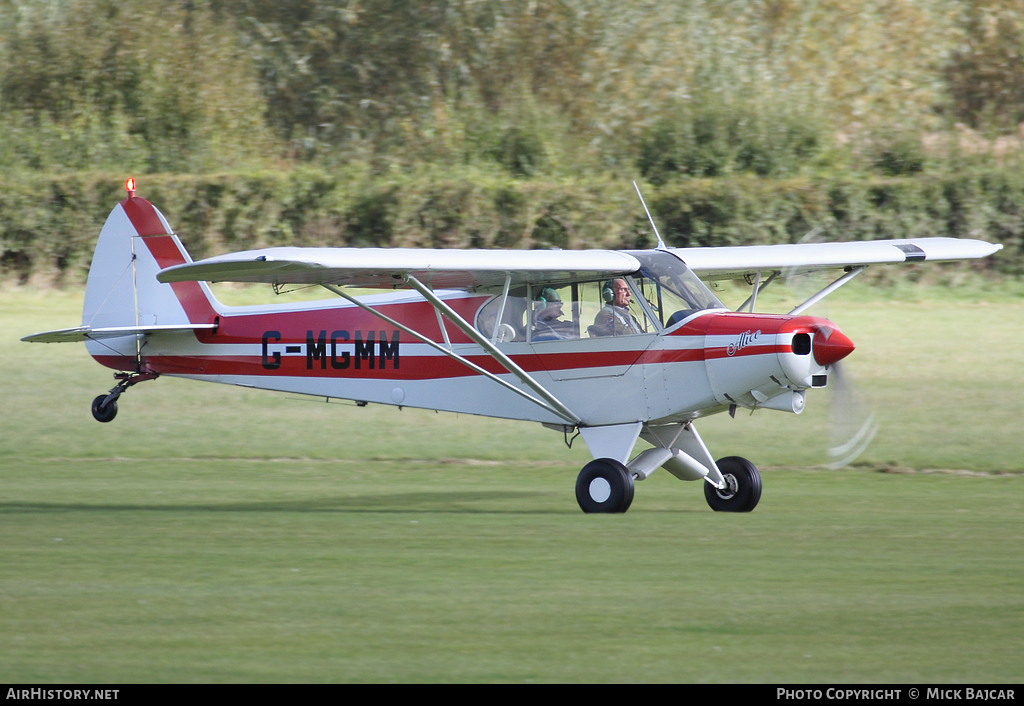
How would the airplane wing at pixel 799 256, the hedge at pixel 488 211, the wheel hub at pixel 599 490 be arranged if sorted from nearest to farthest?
the wheel hub at pixel 599 490 < the airplane wing at pixel 799 256 < the hedge at pixel 488 211

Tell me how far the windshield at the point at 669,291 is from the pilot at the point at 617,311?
0.15m

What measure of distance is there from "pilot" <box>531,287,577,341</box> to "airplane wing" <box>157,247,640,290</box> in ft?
0.49

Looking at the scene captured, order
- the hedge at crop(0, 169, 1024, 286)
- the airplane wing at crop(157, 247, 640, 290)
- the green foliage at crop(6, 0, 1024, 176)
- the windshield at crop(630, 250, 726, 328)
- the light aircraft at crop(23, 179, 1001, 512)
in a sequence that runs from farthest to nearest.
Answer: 1. the green foliage at crop(6, 0, 1024, 176)
2. the hedge at crop(0, 169, 1024, 286)
3. the windshield at crop(630, 250, 726, 328)
4. the light aircraft at crop(23, 179, 1001, 512)
5. the airplane wing at crop(157, 247, 640, 290)

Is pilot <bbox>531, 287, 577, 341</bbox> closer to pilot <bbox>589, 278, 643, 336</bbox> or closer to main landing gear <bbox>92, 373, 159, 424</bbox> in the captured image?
pilot <bbox>589, 278, 643, 336</bbox>

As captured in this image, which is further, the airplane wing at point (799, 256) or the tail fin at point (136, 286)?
the tail fin at point (136, 286)

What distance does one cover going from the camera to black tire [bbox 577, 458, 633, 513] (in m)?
10.8

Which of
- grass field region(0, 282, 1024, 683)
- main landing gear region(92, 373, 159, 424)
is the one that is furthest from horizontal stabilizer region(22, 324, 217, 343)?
grass field region(0, 282, 1024, 683)

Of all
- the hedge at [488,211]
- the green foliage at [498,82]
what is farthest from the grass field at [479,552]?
the green foliage at [498,82]

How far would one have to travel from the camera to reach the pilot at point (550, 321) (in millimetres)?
11414

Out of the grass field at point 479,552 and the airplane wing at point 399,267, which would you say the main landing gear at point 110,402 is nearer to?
the grass field at point 479,552

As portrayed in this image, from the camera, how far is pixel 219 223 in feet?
86.7

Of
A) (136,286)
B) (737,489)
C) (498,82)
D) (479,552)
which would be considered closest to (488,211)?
(498,82)

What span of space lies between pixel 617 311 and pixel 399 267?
80.2 inches
